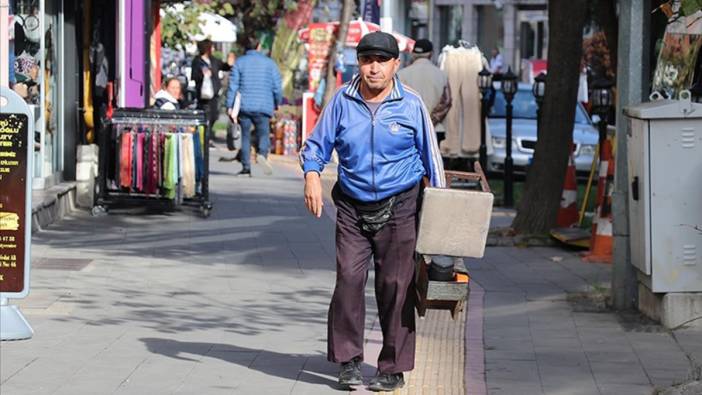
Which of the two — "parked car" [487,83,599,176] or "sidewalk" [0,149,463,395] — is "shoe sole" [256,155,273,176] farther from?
"sidewalk" [0,149,463,395]

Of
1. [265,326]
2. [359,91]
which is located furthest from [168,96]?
[359,91]

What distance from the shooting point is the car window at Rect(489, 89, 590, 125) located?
2441cm

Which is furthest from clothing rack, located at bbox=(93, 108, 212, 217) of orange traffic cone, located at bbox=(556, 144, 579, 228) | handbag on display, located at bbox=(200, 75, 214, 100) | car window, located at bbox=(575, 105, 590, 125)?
handbag on display, located at bbox=(200, 75, 214, 100)

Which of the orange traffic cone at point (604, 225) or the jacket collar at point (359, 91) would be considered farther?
the orange traffic cone at point (604, 225)

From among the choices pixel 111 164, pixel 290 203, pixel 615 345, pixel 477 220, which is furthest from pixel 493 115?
pixel 477 220

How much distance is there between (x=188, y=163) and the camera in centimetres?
1584

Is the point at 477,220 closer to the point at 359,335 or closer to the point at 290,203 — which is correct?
the point at 359,335

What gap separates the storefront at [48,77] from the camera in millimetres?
15180

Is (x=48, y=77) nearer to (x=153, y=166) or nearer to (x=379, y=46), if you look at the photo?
(x=153, y=166)

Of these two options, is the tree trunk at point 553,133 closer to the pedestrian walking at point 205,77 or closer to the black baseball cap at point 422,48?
the black baseball cap at point 422,48

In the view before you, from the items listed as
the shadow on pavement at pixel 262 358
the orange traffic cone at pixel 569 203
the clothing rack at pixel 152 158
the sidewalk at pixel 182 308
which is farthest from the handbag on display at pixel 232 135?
the shadow on pavement at pixel 262 358

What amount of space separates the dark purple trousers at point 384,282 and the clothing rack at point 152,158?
8029 millimetres

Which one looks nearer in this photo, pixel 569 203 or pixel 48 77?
pixel 569 203

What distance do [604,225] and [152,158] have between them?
503cm
